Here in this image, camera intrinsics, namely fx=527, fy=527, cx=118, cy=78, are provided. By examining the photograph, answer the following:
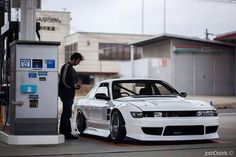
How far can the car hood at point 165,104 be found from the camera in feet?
32.3

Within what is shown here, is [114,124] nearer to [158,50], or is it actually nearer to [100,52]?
[158,50]

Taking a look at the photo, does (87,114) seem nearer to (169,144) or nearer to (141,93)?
(141,93)

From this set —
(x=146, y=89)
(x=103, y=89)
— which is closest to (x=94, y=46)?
(x=103, y=89)

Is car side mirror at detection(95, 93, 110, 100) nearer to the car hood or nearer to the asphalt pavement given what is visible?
the car hood

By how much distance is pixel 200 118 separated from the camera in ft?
32.6

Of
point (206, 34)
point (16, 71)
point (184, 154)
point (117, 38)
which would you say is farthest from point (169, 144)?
point (206, 34)

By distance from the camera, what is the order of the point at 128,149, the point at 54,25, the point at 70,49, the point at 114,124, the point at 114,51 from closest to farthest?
1. the point at 128,149
2. the point at 114,124
3. the point at 54,25
4. the point at 114,51
5. the point at 70,49

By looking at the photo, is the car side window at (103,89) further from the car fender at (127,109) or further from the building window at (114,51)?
the building window at (114,51)

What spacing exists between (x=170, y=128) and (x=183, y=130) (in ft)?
0.89

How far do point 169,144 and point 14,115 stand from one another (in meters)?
3.09

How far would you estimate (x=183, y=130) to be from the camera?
9.84 metres

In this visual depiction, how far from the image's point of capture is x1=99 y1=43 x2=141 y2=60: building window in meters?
74.2

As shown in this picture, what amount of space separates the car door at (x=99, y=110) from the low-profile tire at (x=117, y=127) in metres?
0.48

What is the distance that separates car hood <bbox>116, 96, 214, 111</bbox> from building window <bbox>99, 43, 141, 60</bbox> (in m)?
62.9
